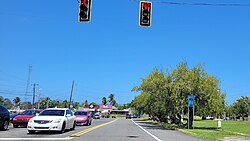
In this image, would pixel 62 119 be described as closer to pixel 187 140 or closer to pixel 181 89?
pixel 187 140

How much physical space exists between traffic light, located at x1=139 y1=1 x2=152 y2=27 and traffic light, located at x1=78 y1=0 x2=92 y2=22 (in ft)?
7.56

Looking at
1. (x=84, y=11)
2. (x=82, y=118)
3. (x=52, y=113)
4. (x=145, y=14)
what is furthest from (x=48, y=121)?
(x=82, y=118)

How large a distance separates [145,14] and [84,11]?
271 cm

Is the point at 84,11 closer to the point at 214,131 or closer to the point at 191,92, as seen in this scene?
the point at 214,131

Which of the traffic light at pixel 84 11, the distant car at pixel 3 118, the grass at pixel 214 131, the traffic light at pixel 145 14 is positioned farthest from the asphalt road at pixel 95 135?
the traffic light at pixel 145 14

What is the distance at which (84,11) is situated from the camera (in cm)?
1451

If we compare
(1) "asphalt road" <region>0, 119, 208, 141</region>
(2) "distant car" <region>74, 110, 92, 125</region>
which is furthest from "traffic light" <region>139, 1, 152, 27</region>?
(2) "distant car" <region>74, 110, 92, 125</region>

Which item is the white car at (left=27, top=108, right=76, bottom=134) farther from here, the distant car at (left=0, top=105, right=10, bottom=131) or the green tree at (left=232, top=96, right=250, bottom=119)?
the green tree at (left=232, top=96, right=250, bottom=119)

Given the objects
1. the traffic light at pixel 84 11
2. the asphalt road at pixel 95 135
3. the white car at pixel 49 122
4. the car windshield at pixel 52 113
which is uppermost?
the traffic light at pixel 84 11

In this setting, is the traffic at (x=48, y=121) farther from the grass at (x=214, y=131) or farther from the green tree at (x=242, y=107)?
the green tree at (x=242, y=107)

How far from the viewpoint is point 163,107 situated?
33.6 meters

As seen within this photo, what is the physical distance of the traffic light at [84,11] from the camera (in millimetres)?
14430

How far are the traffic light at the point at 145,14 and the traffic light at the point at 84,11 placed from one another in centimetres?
230

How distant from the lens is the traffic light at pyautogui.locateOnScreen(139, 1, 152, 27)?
579 inches
